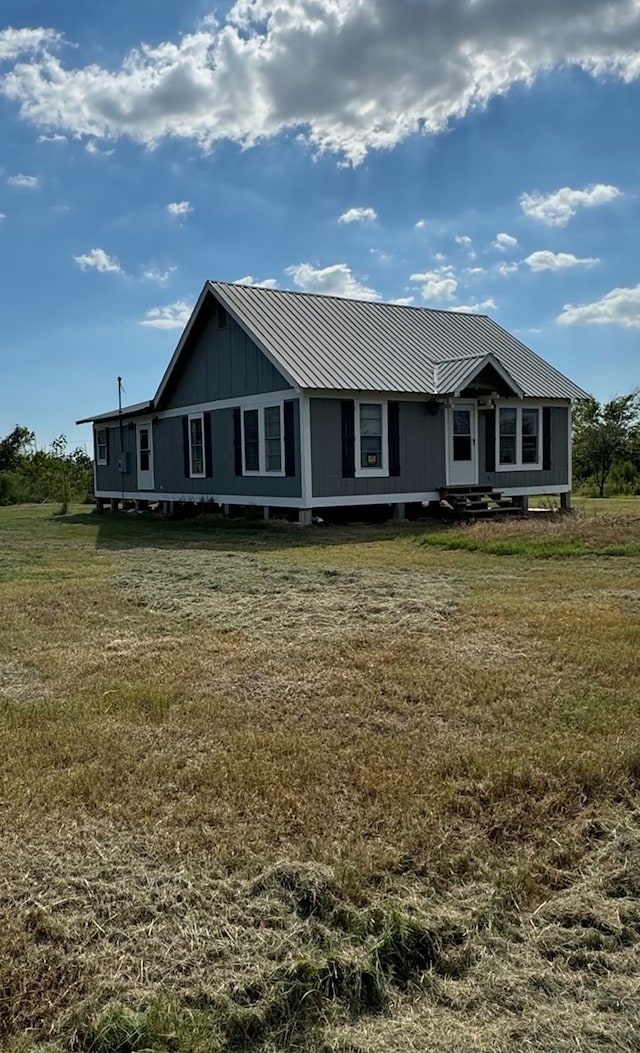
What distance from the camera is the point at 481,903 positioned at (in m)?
2.59

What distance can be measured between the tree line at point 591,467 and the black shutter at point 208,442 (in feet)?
24.4

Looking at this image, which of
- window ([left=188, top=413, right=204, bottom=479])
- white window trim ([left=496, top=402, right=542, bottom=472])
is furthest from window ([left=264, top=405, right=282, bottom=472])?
white window trim ([left=496, top=402, right=542, bottom=472])

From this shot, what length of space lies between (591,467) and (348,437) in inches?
571

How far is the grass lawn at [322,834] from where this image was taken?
213 centimetres

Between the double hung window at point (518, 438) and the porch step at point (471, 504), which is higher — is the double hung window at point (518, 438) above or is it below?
above

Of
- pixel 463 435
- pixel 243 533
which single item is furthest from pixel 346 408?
pixel 463 435

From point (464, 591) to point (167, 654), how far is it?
3.28 metres

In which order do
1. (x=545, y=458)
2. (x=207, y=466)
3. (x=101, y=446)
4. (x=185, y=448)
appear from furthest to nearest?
(x=101, y=446)
(x=185, y=448)
(x=545, y=458)
(x=207, y=466)

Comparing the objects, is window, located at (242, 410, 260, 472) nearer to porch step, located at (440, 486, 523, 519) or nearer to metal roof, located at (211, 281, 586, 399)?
metal roof, located at (211, 281, 586, 399)

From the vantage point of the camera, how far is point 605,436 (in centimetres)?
2581

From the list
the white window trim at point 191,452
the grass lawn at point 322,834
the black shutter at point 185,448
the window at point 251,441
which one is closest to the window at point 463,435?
the window at point 251,441

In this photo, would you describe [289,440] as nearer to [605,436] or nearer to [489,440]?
[489,440]

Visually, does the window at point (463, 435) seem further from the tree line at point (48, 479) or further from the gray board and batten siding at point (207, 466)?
the tree line at point (48, 479)

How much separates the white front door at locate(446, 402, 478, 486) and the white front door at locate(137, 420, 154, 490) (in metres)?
8.23
